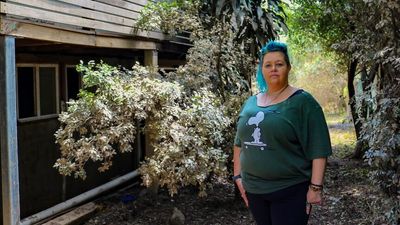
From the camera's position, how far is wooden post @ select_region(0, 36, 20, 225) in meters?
4.10

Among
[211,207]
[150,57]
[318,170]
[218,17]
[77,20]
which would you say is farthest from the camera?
[218,17]

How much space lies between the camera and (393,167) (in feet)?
13.8

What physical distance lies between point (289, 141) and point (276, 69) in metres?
0.41

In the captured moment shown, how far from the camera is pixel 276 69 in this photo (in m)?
2.52

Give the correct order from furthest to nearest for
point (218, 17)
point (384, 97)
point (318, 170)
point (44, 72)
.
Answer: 1. point (218, 17)
2. point (44, 72)
3. point (384, 97)
4. point (318, 170)

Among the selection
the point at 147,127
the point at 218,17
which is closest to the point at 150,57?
the point at 218,17

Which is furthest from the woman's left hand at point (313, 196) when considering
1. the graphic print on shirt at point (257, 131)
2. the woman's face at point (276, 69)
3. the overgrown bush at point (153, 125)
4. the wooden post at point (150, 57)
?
the wooden post at point (150, 57)

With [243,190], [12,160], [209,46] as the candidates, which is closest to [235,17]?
[209,46]

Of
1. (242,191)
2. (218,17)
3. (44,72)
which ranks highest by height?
(218,17)

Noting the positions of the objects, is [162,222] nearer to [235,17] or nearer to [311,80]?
[235,17]

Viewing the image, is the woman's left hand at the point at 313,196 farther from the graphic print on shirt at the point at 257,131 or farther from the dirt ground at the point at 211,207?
the dirt ground at the point at 211,207

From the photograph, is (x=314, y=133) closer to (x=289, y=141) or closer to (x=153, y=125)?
(x=289, y=141)

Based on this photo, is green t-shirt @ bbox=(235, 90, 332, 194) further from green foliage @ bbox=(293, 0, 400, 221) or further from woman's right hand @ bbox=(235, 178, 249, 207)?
green foliage @ bbox=(293, 0, 400, 221)

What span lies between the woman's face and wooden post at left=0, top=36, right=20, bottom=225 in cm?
259
